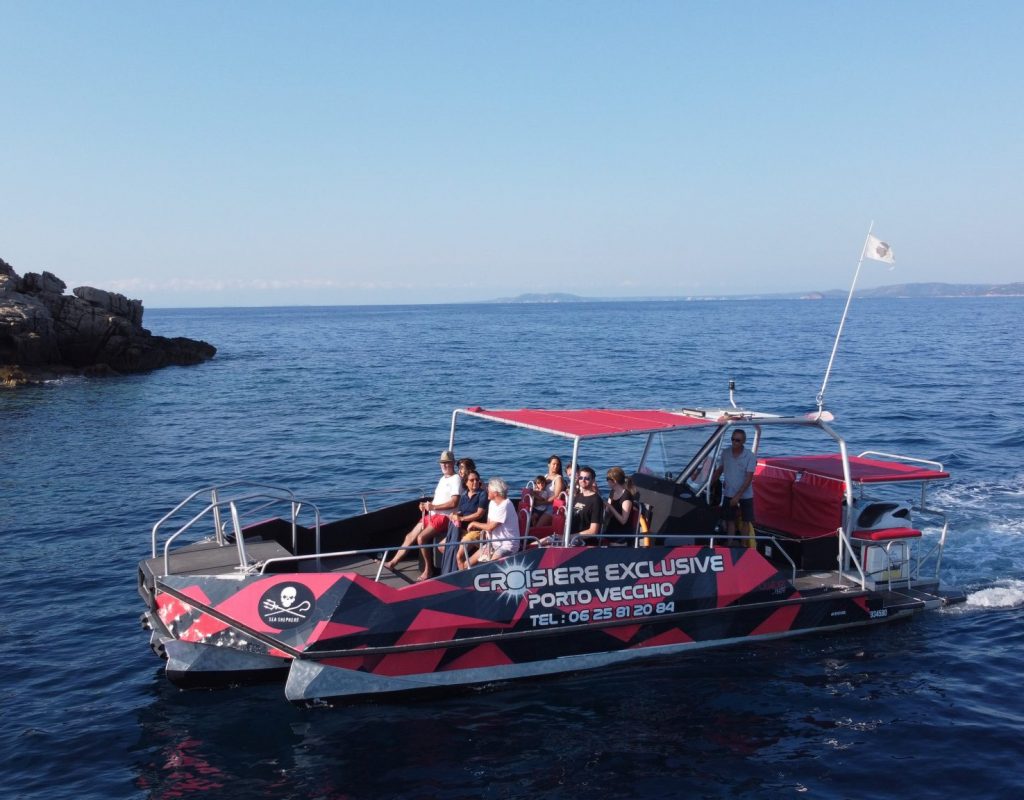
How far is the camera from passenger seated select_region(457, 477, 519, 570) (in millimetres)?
9602

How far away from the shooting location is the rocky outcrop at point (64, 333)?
3975 centimetres

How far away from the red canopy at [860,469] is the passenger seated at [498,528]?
4.71 meters

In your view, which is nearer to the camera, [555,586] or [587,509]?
[555,586]

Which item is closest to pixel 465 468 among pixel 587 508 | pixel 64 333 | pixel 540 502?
pixel 540 502

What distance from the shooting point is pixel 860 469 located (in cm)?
1206

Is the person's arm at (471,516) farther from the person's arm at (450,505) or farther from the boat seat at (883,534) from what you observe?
the boat seat at (883,534)

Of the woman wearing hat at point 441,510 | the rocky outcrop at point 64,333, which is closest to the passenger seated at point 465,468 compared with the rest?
the woman wearing hat at point 441,510

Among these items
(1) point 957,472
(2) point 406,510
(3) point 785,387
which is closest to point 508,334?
(3) point 785,387

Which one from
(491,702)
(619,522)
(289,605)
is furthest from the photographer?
(619,522)

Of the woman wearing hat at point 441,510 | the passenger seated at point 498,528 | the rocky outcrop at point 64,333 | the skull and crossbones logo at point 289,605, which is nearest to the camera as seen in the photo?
the skull and crossbones logo at point 289,605

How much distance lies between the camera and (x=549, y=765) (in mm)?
8305

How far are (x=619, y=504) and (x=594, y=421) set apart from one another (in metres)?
1.01

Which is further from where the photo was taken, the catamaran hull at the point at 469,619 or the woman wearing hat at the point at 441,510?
the woman wearing hat at the point at 441,510

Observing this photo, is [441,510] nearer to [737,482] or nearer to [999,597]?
[737,482]
